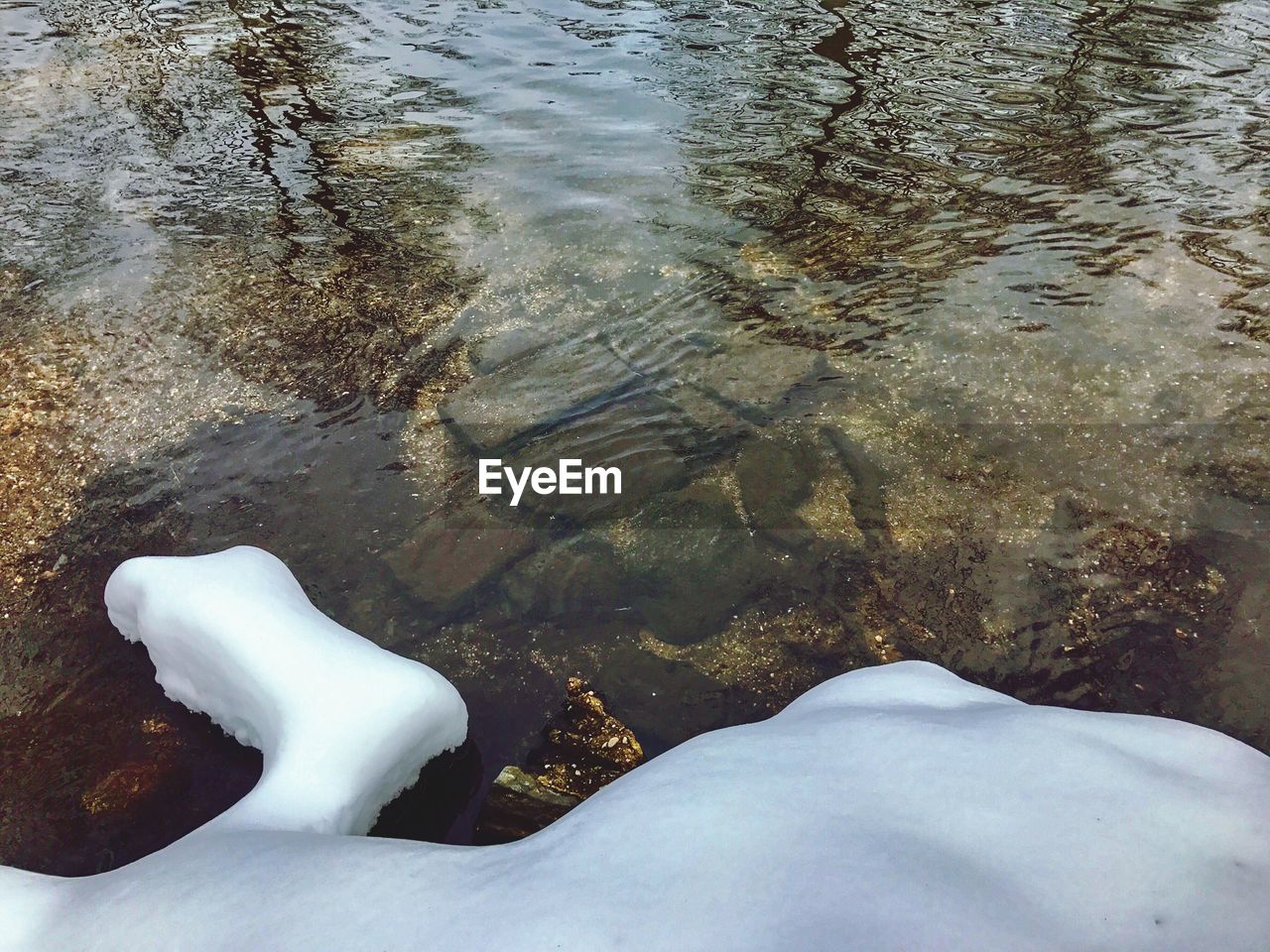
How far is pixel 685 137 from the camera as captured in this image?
5.79 m

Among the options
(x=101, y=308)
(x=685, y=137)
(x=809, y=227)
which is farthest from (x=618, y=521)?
(x=685, y=137)

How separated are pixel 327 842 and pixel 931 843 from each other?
1.12 meters

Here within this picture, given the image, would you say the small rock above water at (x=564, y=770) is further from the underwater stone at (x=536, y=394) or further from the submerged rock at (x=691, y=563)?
the underwater stone at (x=536, y=394)

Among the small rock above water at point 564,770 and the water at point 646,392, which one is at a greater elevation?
the water at point 646,392

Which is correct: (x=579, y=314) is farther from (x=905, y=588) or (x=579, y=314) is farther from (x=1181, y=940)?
(x=1181, y=940)

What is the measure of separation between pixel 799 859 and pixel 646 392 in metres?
2.57

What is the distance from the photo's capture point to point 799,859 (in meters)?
1.29

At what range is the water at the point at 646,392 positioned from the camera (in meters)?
2.55

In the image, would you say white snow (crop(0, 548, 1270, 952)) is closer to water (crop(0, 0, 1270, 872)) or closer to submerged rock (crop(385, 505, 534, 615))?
water (crop(0, 0, 1270, 872))

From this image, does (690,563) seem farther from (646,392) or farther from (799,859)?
(799,859)

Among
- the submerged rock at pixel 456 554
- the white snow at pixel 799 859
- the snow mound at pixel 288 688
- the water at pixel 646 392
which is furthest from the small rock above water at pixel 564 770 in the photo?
the submerged rock at pixel 456 554

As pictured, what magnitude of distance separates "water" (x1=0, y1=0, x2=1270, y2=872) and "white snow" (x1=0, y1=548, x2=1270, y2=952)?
0.63 m

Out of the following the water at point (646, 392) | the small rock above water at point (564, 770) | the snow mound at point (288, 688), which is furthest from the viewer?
the water at point (646, 392)

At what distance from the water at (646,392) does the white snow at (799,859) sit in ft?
2.06
